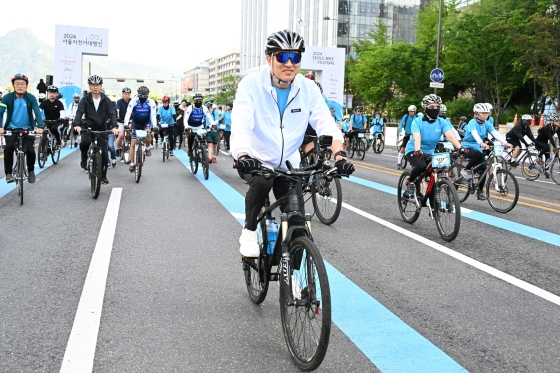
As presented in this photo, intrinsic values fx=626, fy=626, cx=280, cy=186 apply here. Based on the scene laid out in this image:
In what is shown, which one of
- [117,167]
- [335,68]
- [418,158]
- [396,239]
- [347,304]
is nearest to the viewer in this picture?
[347,304]

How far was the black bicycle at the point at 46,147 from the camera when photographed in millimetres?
15706

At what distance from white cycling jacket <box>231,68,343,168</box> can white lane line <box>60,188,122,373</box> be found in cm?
157

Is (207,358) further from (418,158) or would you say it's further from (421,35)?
(421,35)

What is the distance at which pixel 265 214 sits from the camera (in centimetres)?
411

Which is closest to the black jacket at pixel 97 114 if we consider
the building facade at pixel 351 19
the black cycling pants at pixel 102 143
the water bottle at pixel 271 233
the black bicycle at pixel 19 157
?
the black cycling pants at pixel 102 143

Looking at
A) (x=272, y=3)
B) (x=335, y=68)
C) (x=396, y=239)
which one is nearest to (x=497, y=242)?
(x=396, y=239)

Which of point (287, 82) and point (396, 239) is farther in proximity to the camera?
point (396, 239)

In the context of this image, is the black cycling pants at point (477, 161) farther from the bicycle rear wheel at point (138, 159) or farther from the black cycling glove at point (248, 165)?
the black cycling glove at point (248, 165)

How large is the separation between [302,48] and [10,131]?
730 cm

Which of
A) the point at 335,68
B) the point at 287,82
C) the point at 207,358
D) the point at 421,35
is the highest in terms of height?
A: the point at 421,35

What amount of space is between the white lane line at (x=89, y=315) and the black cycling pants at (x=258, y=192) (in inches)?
49.3

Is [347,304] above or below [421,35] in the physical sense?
below

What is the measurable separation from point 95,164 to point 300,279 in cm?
770

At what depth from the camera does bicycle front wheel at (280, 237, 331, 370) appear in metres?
3.22
